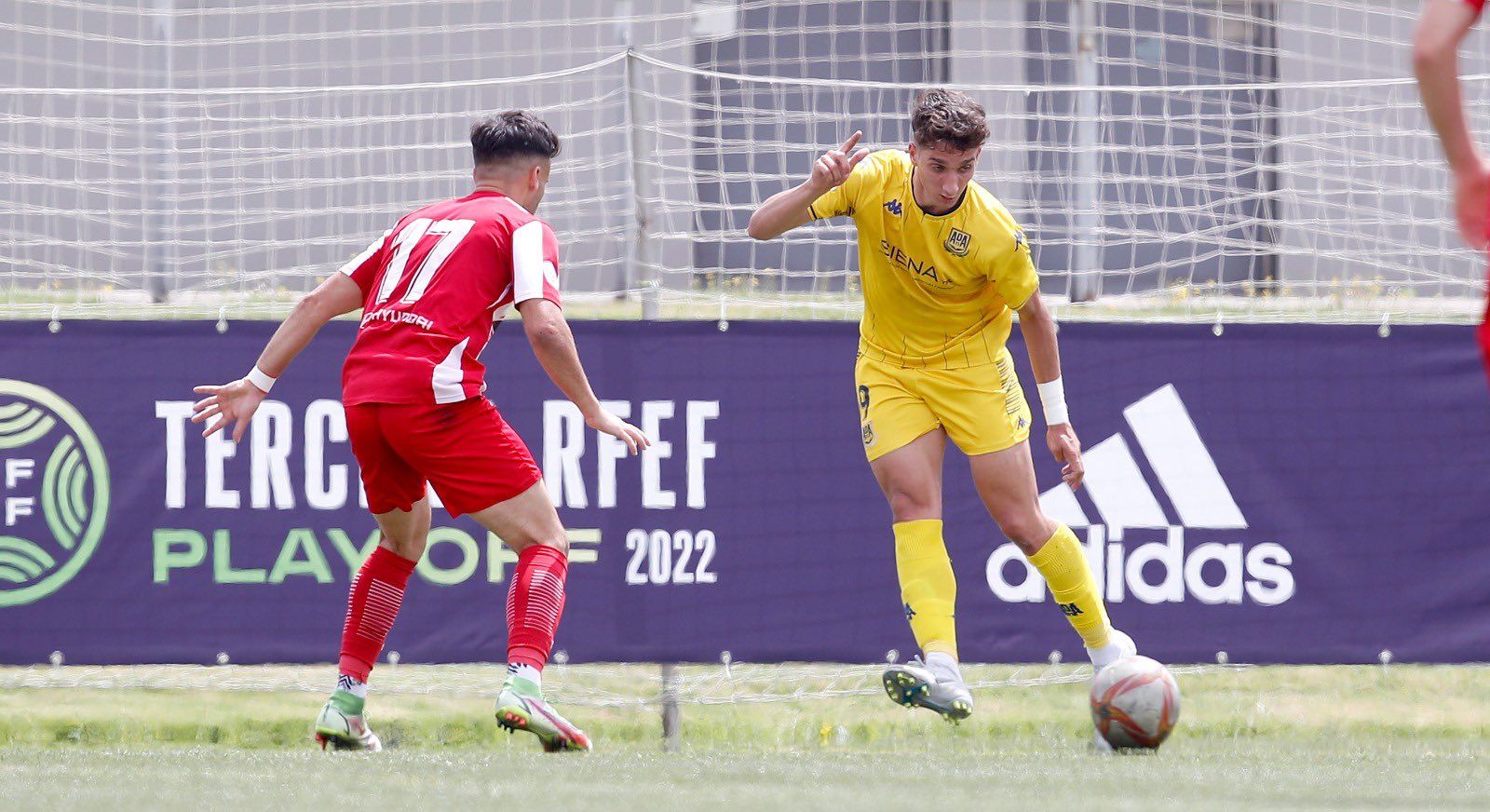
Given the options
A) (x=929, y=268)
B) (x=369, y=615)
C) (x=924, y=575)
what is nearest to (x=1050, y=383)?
(x=929, y=268)

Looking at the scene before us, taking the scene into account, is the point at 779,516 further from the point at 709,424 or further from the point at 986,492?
the point at 986,492

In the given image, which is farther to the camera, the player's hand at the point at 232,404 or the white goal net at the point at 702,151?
the white goal net at the point at 702,151

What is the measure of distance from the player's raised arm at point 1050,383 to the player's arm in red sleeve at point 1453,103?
2220 mm

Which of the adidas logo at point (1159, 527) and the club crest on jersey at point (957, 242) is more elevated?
the club crest on jersey at point (957, 242)

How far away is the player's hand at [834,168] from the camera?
4.65 meters

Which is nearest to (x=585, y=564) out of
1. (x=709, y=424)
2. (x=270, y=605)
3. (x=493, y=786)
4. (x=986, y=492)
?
(x=709, y=424)

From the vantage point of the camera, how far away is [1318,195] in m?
7.59

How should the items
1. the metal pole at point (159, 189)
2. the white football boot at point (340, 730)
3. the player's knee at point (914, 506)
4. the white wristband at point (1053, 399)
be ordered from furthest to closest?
the metal pole at point (159, 189) < the white wristband at point (1053, 399) < the white football boot at point (340, 730) < the player's knee at point (914, 506)

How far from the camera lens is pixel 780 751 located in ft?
17.7

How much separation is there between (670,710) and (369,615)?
128 cm

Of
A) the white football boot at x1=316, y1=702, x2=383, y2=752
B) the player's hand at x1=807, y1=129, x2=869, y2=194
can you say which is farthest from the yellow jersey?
the white football boot at x1=316, y1=702, x2=383, y2=752

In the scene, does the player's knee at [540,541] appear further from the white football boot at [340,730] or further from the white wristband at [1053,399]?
the white wristband at [1053,399]

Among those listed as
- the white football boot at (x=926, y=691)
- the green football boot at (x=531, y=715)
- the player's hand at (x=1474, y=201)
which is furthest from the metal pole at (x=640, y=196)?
the player's hand at (x=1474, y=201)

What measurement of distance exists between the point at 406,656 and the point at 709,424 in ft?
4.30
